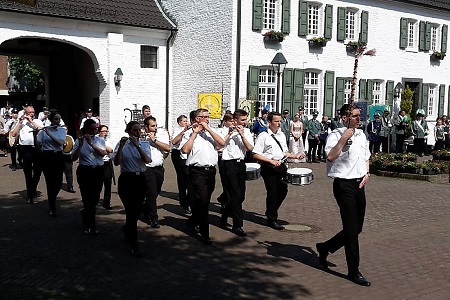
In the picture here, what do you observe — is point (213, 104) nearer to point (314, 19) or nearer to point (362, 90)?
point (314, 19)

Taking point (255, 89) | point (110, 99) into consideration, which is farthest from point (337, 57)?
point (110, 99)

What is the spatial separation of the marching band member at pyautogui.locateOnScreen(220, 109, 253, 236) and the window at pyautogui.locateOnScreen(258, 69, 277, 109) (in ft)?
44.8

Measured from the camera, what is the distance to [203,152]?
8.09 meters

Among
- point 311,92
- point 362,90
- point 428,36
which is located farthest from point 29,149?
point 428,36

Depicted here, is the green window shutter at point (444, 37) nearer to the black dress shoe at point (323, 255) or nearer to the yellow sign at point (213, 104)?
the yellow sign at point (213, 104)

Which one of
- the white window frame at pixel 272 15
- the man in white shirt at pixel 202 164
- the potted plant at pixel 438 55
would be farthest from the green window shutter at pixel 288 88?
the man in white shirt at pixel 202 164

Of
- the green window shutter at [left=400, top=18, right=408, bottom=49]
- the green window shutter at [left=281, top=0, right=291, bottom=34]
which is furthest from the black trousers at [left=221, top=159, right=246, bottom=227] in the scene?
the green window shutter at [left=400, top=18, right=408, bottom=49]

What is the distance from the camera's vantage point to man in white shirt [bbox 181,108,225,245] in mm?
7945

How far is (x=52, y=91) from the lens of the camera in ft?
86.9

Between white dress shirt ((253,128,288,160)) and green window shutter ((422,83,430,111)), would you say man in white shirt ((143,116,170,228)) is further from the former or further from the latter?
green window shutter ((422,83,430,111))

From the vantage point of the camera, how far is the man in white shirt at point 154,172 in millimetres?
8875

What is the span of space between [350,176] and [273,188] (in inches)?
105

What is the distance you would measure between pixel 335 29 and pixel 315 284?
766 inches

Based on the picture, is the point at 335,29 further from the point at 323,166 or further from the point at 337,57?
the point at 323,166
